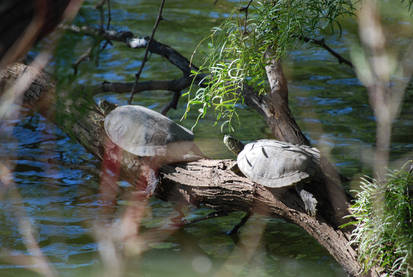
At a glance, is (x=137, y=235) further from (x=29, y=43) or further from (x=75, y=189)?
(x=29, y=43)

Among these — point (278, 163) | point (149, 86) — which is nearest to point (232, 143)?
point (278, 163)

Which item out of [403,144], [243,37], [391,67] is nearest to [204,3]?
[403,144]

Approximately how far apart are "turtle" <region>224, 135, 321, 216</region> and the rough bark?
84 mm

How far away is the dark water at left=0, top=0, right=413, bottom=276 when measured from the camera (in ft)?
9.46

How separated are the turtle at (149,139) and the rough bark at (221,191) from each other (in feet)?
0.21

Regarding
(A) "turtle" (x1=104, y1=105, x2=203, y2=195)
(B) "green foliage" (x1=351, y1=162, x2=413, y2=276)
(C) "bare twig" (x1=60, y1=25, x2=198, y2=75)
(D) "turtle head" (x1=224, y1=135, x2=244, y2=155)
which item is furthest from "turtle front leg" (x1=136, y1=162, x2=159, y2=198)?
(B) "green foliage" (x1=351, y1=162, x2=413, y2=276)

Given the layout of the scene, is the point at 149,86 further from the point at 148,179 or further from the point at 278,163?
the point at 278,163

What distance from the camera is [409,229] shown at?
1.99 m

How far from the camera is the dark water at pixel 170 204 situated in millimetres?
2885

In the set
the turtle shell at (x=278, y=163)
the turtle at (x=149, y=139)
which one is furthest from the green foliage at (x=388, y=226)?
the turtle at (x=149, y=139)

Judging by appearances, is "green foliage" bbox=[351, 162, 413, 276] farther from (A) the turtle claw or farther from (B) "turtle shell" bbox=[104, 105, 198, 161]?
(B) "turtle shell" bbox=[104, 105, 198, 161]

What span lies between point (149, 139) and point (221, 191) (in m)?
0.59

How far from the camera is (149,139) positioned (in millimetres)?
3078

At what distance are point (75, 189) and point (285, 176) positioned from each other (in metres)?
2.01
